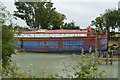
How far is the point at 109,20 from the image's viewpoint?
1347 inches

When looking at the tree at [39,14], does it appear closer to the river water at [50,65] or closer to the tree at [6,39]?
the river water at [50,65]

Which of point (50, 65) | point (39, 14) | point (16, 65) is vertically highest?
point (39, 14)

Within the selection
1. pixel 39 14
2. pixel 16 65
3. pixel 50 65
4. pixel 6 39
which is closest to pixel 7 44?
pixel 6 39

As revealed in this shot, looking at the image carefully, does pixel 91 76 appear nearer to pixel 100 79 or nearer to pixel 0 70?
pixel 100 79

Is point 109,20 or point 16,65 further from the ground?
point 109,20

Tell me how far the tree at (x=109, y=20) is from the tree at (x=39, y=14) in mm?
5758

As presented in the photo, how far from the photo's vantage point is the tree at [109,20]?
33.8 metres

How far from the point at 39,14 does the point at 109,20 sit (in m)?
9.72

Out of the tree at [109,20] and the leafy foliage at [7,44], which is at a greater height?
the tree at [109,20]

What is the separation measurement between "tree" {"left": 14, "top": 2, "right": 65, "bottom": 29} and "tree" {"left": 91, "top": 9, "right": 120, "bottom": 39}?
18.9 feet

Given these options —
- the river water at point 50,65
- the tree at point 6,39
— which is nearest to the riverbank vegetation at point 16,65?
the tree at point 6,39

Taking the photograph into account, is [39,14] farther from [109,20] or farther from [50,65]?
[50,65]

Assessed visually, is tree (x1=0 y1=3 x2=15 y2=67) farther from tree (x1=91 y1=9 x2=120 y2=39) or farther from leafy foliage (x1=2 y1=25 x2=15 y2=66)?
tree (x1=91 y1=9 x2=120 y2=39)

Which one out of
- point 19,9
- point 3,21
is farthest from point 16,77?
point 19,9
